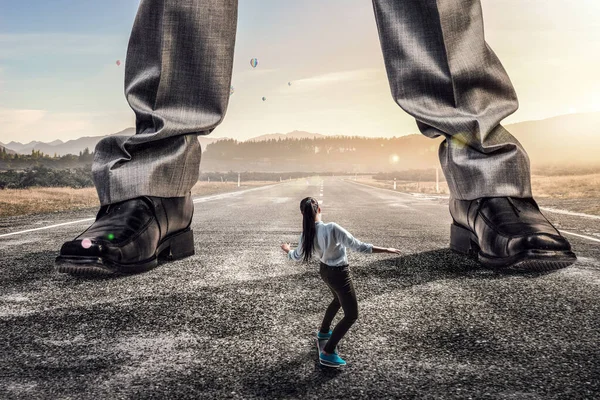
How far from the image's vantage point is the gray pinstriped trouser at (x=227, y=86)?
2.67 m

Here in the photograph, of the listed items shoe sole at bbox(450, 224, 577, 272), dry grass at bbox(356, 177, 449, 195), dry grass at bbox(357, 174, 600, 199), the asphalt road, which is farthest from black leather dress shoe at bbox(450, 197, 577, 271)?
dry grass at bbox(356, 177, 449, 195)

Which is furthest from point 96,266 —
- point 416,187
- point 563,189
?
point 416,187

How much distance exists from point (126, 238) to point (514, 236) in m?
1.87

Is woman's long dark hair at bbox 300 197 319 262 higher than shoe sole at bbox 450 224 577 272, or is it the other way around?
woman's long dark hair at bbox 300 197 319 262

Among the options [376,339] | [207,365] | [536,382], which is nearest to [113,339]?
[207,365]

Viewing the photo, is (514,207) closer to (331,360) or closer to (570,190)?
(331,360)

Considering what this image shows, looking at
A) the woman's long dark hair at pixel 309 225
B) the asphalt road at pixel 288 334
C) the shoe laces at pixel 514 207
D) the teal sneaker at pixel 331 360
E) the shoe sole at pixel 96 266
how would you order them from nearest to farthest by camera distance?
1. the asphalt road at pixel 288 334
2. the teal sneaker at pixel 331 360
3. the woman's long dark hair at pixel 309 225
4. the shoe sole at pixel 96 266
5. the shoe laces at pixel 514 207

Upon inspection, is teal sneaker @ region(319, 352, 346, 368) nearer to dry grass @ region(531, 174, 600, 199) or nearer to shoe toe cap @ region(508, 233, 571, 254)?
shoe toe cap @ region(508, 233, 571, 254)

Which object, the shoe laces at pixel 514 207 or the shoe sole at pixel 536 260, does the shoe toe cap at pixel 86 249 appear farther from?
the shoe laces at pixel 514 207

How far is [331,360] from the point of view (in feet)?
5.37

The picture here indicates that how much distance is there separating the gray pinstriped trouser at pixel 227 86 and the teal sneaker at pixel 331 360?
1492 mm

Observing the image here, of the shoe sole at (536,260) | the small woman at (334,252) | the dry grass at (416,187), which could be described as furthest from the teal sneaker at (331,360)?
the dry grass at (416,187)

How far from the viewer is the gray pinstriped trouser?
2670mm

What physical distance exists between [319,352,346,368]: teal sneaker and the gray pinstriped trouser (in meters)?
1.49
